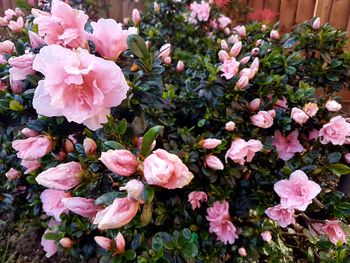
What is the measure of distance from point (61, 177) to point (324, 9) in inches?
127

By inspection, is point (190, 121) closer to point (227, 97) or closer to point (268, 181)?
point (227, 97)

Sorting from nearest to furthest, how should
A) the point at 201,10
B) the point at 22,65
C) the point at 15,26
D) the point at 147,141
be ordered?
the point at 147,141
the point at 22,65
the point at 15,26
the point at 201,10

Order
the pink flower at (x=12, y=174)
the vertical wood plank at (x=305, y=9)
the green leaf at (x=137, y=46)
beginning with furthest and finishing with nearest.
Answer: the vertical wood plank at (x=305, y=9)
the pink flower at (x=12, y=174)
the green leaf at (x=137, y=46)

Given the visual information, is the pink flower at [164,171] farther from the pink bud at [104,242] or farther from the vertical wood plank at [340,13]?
the vertical wood plank at [340,13]

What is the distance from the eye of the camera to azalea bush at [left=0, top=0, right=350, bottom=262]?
81 centimetres

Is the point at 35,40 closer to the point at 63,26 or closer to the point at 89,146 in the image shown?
the point at 63,26

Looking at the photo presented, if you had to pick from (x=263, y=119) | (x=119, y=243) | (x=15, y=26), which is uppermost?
(x=15, y=26)

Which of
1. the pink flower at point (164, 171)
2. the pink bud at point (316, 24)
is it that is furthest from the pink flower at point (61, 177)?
the pink bud at point (316, 24)

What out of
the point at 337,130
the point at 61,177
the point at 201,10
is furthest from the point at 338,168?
the point at 201,10

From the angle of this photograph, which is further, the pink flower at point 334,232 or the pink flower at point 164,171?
the pink flower at point 334,232

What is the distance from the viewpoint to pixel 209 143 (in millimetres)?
1217

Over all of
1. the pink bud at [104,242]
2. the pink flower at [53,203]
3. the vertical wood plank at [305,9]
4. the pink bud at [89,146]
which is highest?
the pink bud at [89,146]

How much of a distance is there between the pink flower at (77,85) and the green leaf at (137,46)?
22 cm

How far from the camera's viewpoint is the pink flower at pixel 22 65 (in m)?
0.99
